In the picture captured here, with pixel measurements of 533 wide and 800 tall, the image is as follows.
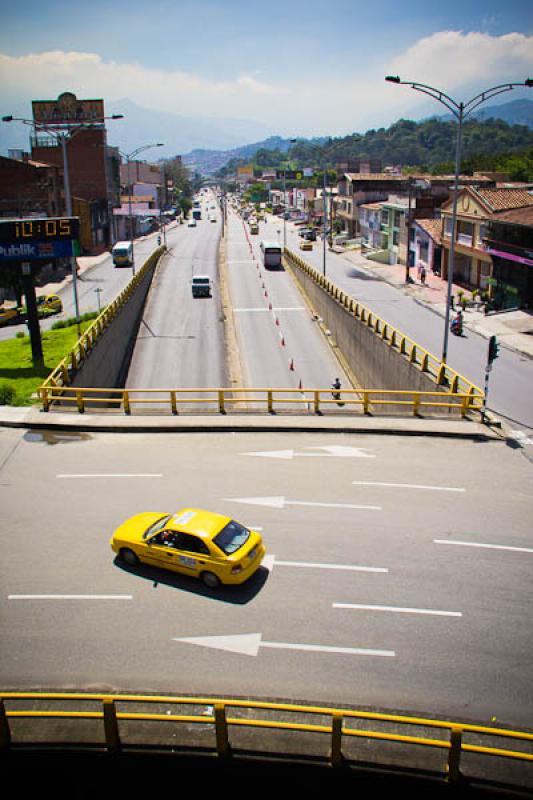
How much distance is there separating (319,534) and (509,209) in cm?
4865

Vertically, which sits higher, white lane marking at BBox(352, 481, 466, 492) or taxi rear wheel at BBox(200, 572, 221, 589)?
white lane marking at BBox(352, 481, 466, 492)

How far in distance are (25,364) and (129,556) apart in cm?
2009

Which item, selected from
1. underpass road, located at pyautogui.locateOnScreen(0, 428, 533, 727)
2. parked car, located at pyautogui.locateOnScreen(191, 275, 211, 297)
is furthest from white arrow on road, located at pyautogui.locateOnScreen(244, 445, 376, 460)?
parked car, located at pyautogui.locateOnScreen(191, 275, 211, 297)

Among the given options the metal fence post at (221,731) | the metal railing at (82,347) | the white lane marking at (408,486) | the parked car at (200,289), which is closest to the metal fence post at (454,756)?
the metal fence post at (221,731)

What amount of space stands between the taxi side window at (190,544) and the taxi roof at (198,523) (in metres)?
0.15

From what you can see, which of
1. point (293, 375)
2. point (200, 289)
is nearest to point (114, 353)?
point (293, 375)

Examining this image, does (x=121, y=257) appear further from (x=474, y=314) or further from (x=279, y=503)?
(x=279, y=503)

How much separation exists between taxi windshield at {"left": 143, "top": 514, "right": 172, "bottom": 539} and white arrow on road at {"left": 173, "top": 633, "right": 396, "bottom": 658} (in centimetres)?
287

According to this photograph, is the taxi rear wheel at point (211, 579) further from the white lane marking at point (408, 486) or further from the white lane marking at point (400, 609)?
the white lane marking at point (408, 486)

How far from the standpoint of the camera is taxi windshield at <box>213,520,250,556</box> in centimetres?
1411

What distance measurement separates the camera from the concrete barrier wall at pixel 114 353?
33156 millimetres

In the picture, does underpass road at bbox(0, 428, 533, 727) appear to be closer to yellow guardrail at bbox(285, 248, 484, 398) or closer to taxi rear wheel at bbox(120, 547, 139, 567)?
taxi rear wheel at bbox(120, 547, 139, 567)

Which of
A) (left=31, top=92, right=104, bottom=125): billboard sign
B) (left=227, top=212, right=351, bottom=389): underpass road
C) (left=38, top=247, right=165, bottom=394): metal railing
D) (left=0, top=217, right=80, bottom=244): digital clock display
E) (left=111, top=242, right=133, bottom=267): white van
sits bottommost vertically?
(left=227, top=212, right=351, bottom=389): underpass road

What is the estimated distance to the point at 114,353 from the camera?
139ft
